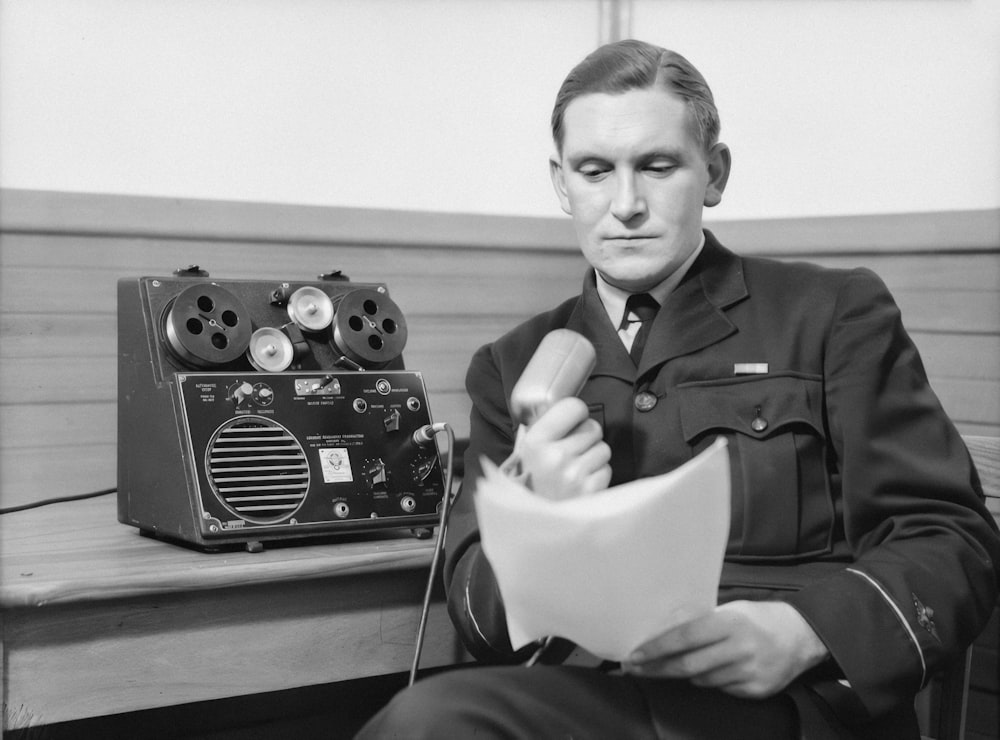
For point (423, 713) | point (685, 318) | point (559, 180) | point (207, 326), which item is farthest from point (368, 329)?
point (423, 713)

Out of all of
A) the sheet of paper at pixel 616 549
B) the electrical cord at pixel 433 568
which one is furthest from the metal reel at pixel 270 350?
the sheet of paper at pixel 616 549

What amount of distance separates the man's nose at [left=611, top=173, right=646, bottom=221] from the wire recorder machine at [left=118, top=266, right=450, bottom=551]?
1.20ft

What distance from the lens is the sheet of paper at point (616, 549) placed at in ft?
2.33

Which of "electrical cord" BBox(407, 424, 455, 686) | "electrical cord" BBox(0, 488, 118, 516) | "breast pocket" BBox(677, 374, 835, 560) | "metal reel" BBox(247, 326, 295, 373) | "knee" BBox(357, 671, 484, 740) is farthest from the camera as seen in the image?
"electrical cord" BBox(0, 488, 118, 516)

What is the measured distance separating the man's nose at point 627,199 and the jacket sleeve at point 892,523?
239mm

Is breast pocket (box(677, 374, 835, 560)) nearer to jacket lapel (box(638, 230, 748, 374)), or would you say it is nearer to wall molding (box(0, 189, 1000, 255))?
jacket lapel (box(638, 230, 748, 374))

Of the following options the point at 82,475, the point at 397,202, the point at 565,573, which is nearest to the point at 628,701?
the point at 565,573

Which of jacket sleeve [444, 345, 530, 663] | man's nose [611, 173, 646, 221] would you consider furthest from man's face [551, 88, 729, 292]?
jacket sleeve [444, 345, 530, 663]

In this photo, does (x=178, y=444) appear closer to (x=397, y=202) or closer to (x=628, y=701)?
(x=628, y=701)

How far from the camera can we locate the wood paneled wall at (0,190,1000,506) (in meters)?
1.57

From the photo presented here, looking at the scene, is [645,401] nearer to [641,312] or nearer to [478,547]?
[641,312]

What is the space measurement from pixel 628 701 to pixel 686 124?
58 centimetres

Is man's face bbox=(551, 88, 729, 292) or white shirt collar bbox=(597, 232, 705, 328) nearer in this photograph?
man's face bbox=(551, 88, 729, 292)

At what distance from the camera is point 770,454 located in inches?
42.1
